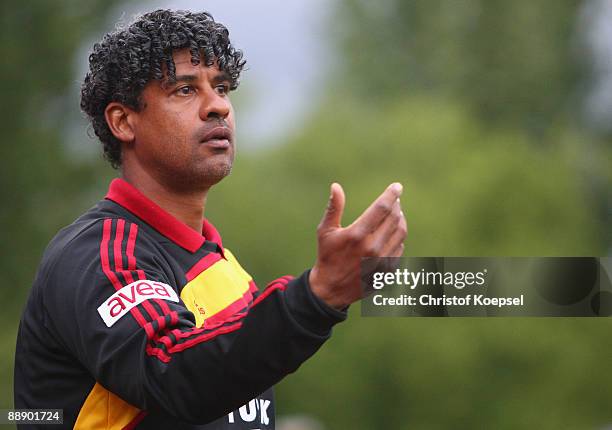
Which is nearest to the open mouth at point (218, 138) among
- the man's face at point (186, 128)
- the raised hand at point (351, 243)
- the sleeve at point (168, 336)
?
the man's face at point (186, 128)

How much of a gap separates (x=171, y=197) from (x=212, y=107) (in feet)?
1.13

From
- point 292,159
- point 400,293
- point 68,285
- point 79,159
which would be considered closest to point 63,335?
point 68,285

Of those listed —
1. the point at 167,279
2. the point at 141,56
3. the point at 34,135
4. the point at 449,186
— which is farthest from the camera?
the point at 449,186

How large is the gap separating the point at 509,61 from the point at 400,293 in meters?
29.9

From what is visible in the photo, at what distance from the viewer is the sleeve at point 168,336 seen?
256 cm

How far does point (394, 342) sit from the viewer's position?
27.6m

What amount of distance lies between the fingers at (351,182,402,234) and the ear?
1303 millimetres

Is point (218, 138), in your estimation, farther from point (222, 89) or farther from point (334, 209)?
point (334, 209)

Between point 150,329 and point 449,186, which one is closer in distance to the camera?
point 150,329

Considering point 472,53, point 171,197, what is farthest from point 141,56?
point 472,53

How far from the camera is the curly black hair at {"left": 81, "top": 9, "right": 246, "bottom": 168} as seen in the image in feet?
11.5

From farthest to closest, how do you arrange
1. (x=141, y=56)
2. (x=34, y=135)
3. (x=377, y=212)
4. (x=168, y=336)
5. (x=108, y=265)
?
1. (x=34, y=135)
2. (x=141, y=56)
3. (x=108, y=265)
4. (x=168, y=336)
5. (x=377, y=212)

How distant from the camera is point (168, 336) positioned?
2.71 meters

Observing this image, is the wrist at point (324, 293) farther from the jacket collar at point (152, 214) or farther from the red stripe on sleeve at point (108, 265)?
the jacket collar at point (152, 214)
